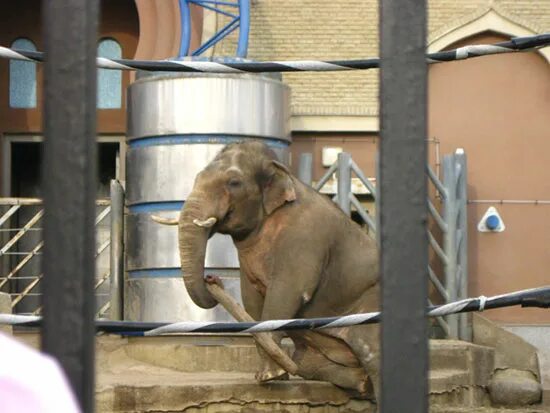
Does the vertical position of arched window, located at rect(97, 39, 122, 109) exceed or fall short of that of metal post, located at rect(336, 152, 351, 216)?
it exceeds it

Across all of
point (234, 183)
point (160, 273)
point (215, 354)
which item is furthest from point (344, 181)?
point (234, 183)

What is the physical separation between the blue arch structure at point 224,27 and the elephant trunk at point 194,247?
3069 millimetres

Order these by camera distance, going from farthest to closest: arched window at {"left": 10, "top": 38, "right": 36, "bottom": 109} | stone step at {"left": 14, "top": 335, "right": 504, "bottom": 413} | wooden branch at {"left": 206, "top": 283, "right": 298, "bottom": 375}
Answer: arched window at {"left": 10, "top": 38, "right": 36, "bottom": 109} → stone step at {"left": 14, "top": 335, "right": 504, "bottom": 413} → wooden branch at {"left": 206, "top": 283, "right": 298, "bottom": 375}

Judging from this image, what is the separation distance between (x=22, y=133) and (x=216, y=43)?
199 centimetres

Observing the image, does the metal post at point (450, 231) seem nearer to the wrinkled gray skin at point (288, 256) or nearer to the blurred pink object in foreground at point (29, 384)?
the wrinkled gray skin at point (288, 256)

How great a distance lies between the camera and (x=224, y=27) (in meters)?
10.4

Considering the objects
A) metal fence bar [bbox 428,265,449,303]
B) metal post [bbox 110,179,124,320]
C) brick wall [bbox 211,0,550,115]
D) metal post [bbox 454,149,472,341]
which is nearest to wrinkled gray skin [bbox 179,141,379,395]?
metal post [bbox 110,179,124,320]

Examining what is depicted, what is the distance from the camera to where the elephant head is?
259 inches

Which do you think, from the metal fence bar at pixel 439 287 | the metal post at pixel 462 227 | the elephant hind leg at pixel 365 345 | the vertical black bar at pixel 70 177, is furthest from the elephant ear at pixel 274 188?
the vertical black bar at pixel 70 177

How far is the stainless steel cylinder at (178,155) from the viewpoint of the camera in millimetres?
8141

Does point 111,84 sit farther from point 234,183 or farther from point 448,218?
point 234,183

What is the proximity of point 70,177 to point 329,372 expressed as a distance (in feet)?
17.1

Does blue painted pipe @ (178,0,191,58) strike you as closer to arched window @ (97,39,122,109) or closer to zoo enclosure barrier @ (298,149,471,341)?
zoo enclosure barrier @ (298,149,471,341)

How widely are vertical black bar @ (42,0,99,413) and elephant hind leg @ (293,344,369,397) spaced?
514cm
